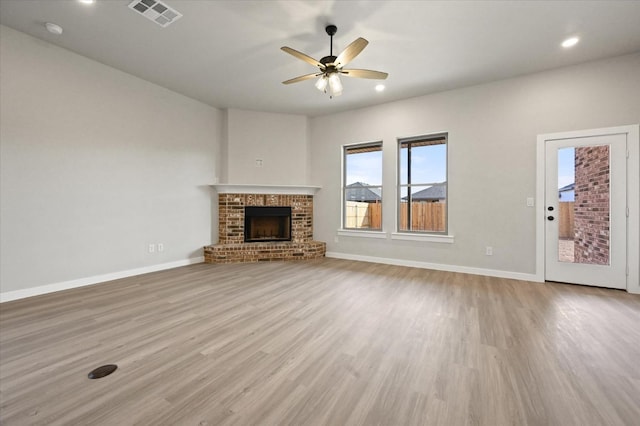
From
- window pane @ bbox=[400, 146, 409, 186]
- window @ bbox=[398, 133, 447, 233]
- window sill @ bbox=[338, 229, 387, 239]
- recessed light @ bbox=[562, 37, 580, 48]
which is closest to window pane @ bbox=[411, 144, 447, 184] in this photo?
window @ bbox=[398, 133, 447, 233]

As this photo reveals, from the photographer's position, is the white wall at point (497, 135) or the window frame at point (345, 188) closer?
the white wall at point (497, 135)

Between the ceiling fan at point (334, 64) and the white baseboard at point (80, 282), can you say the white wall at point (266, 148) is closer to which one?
the white baseboard at point (80, 282)

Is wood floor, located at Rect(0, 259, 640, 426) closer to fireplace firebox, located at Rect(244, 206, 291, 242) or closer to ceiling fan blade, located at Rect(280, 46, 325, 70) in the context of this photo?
fireplace firebox, located at Rect(244, 206, 291, 242)

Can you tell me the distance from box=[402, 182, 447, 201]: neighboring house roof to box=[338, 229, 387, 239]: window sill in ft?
2.82

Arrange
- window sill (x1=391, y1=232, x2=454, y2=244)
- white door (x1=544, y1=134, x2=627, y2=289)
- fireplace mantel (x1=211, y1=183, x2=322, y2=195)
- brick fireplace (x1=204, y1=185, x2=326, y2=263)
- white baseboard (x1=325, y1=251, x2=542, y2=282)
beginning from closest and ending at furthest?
white door (x1=544, y1=134, x2=627, y2=289)
white baseboard (x1=325, y1=251, x2=542, y2=282)
window sill (x1=391, y1=232, x2=454, y2=244)
brick fireplace (x1=204, y1=185, x2=326, y2=263)
fireplace mantel (x1=211, y1=183, x2=322, y2=195)

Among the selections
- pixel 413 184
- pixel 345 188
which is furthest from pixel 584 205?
pixel 345 188

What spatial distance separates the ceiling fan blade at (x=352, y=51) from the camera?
93.2 inches

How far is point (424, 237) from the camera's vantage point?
443 centimetres

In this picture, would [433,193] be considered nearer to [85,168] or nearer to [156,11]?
[156,11]

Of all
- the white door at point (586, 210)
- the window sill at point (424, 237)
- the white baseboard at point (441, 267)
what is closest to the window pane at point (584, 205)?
the white door at point (586, 210)

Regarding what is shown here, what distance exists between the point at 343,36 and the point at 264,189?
123 inches

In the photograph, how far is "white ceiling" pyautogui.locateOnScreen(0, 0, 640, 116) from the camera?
249cm

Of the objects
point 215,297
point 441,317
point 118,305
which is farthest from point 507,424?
point 118,305

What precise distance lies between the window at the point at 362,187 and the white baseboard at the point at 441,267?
0.59m
